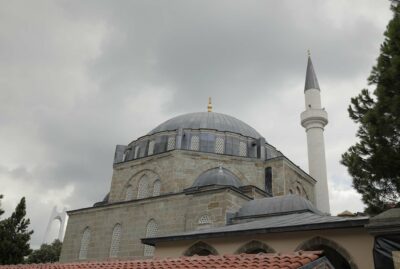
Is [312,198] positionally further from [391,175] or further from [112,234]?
[391,175]

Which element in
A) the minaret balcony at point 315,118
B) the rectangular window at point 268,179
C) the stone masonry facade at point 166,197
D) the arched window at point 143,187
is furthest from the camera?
the minaret balcony at point 315,118

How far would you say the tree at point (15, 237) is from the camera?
13.3 metres

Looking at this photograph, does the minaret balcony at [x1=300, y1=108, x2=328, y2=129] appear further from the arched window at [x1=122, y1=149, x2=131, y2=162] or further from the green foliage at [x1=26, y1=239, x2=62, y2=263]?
the green foliage at [x1=26, y1=239, x2=62, y2=263]

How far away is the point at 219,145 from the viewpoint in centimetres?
1862

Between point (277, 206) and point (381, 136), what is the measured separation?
22.6 feet

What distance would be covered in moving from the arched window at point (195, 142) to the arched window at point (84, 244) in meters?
6.45

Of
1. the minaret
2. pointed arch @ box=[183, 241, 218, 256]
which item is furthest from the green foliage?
pointed arch @ box=[183, 241, 218, 256]

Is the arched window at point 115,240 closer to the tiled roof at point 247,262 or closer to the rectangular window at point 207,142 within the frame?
the rectangular window at point 207,142

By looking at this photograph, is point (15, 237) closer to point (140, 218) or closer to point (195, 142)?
point (140, 218)

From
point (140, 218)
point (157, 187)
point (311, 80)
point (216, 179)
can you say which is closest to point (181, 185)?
point (157, 187)

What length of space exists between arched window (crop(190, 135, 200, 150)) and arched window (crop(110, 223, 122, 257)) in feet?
16.8

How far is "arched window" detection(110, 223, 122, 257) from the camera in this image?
16.2m

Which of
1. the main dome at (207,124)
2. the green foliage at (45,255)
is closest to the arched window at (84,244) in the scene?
the main dome at (207,124)

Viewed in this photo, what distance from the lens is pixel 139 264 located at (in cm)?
572
